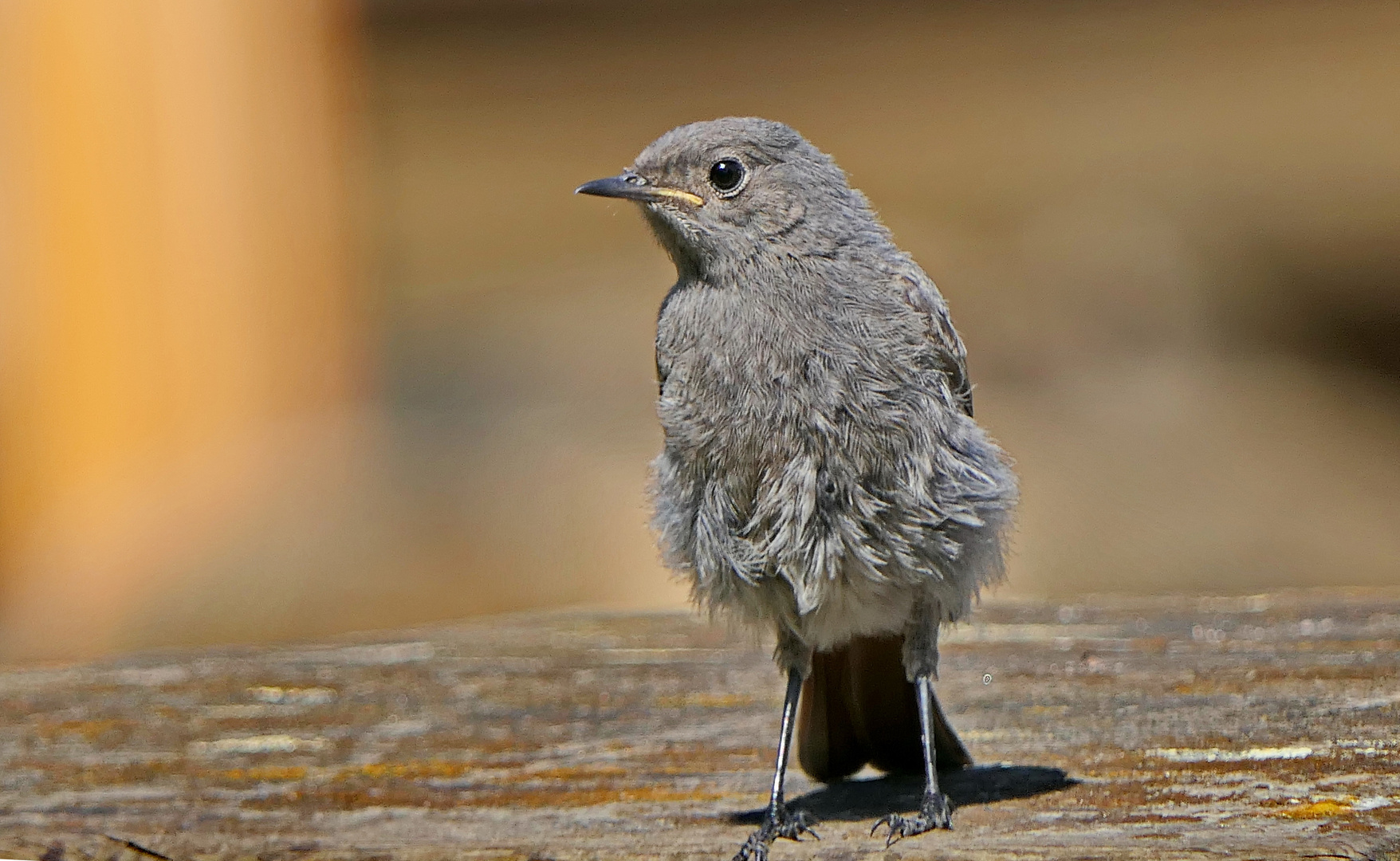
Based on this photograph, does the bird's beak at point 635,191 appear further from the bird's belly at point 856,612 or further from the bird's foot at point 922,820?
the bird's foot at point 922,820

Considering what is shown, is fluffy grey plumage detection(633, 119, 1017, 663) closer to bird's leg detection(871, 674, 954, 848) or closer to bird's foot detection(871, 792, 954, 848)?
bird's leg detection(871, 674, 954, 848)

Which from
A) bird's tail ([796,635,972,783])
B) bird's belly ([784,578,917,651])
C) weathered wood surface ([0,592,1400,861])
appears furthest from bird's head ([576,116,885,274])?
weathered wood surface ([0,592,1400,861])

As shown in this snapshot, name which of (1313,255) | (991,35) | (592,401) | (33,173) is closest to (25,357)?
(33,173)

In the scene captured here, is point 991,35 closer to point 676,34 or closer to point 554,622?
point 676,34

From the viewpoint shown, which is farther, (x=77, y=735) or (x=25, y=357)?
(x=25, y=357)

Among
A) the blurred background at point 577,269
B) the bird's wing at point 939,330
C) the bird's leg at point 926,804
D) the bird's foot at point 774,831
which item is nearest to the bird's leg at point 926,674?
the bird's leg at point 926,804

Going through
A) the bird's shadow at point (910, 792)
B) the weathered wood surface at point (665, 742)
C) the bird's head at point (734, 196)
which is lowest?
the bird's shadow at point (910, 792)
